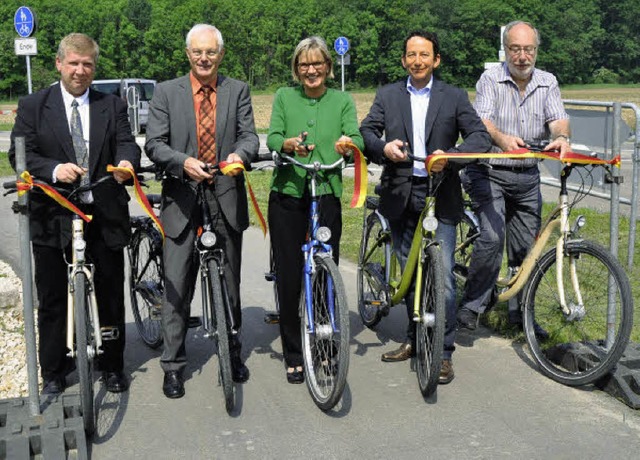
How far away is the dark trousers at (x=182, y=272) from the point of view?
4.94 metres

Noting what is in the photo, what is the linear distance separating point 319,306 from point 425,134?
4.05ft

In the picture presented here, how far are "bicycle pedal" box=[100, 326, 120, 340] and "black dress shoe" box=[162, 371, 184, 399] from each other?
1.22 ft

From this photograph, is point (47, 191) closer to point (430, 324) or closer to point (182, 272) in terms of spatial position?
point (182, 272)

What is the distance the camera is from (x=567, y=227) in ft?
16.5

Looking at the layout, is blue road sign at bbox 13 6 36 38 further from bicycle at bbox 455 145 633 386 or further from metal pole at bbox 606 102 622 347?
metal pole at bbox 606 102 622 347

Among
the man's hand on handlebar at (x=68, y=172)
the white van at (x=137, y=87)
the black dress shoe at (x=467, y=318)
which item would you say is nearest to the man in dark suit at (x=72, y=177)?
the man's hand on handlebar at (x=68, y=172)

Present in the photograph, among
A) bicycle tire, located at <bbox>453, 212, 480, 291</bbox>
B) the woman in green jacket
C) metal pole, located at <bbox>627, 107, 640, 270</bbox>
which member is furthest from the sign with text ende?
the woman in green jacket

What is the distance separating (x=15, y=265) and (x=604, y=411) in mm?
5967

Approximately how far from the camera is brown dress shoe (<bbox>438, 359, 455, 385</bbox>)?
5.07 meters

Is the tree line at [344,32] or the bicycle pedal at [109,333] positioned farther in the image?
the tree line at [344,32]

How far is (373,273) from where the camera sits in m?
6.01

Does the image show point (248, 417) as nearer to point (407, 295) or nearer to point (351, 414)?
point (351, 414)

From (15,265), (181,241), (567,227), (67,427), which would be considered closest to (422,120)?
(567,227)

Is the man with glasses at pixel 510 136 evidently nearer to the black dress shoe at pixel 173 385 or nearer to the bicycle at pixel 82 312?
the black dress shoe at pixel 173 385
